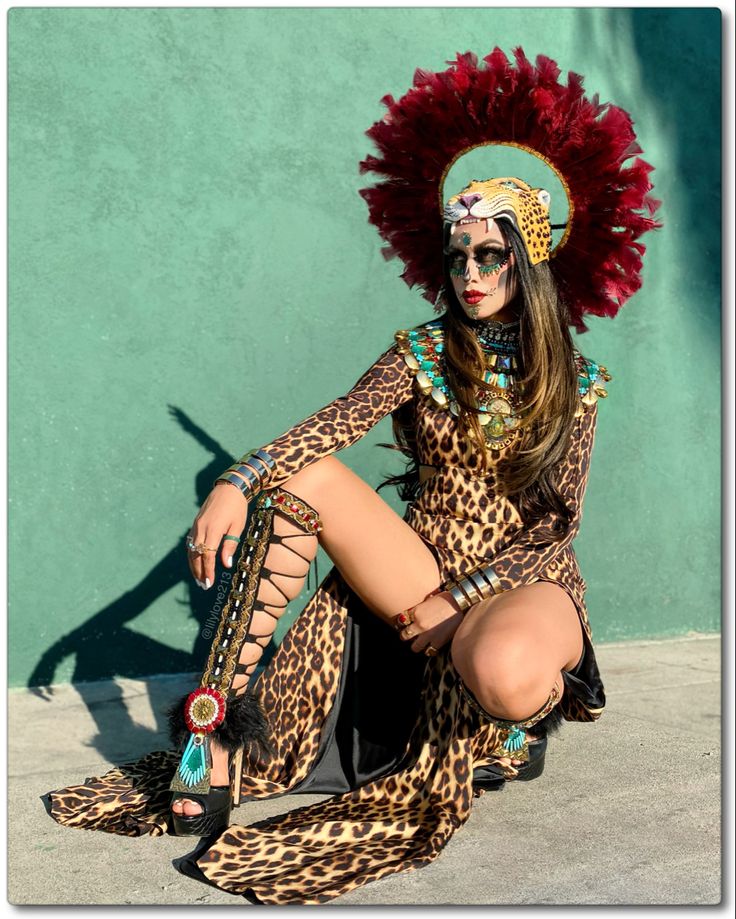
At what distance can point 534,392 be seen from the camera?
304 centimetres

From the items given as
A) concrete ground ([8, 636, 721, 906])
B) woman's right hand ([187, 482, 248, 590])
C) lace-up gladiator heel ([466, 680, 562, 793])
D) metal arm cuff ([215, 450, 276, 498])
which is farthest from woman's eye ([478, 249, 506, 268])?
concrete ground ([8, 636, 721, 906])

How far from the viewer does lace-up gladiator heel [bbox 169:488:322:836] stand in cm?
277

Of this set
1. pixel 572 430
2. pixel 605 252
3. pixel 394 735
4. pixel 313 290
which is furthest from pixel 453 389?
pixel 313 290

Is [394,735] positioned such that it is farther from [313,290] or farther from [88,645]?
[313,290]

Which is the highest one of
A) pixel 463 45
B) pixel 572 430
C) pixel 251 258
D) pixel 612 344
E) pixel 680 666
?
pixel 463 45

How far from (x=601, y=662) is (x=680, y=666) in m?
0.33

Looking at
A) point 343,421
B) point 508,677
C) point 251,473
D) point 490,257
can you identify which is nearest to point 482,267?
point 490,257

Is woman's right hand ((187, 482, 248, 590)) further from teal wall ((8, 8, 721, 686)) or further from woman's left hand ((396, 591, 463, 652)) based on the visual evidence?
teal wall ((8, 8, 721, 686))

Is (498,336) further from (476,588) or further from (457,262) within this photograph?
(476,588)

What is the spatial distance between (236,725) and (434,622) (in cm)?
58

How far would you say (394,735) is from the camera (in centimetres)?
313

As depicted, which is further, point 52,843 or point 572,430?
point 572,430

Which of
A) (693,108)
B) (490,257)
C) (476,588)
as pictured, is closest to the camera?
(476,588)

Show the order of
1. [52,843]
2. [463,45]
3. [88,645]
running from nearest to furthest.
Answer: [52,843] → [88,645] → [463,45]
